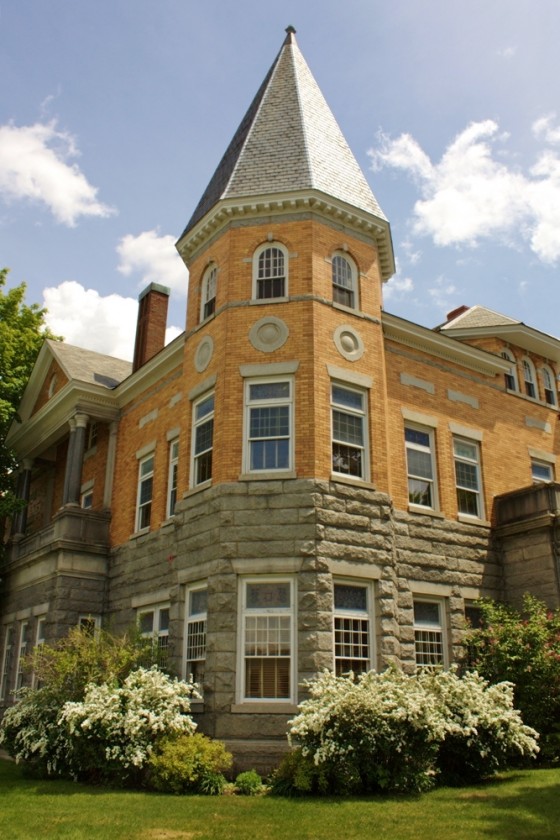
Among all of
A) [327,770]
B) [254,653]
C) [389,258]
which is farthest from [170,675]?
[389,258]

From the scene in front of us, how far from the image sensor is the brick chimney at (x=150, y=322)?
25.5 metres

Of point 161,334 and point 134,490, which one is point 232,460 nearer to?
point 134,490

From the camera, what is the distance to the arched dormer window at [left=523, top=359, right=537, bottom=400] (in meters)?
23.5

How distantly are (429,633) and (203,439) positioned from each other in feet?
23.1

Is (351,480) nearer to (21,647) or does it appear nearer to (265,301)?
(265,301)

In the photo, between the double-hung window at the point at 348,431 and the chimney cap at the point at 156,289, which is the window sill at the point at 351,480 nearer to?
the double-hung window at the point at 348,431

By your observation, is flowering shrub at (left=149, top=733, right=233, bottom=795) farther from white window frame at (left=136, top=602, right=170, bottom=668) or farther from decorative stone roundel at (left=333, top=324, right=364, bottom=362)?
decorative stone roundel at (left=333, top=324, right=364, bottom=362)

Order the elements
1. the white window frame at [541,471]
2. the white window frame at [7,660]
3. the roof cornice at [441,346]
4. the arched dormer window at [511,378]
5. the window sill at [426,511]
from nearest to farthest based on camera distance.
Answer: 1. the window sill at [426,511]
2. the roof cornice at [441,346]
3. the white window frame at [541,471]
4. the arched dormer window at [511,378]
5. the white window frame at [7,660]

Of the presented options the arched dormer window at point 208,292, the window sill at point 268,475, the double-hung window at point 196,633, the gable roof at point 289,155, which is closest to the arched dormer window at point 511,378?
the gable roof at point 289,155

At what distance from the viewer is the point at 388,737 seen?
38.1ft

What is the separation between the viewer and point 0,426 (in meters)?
26.7

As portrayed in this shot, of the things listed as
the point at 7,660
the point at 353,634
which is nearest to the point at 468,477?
the point at 353,634

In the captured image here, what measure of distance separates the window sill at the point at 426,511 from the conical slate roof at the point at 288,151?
7319 mm

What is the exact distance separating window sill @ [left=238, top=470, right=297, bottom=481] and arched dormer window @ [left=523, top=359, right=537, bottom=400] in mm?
11109
